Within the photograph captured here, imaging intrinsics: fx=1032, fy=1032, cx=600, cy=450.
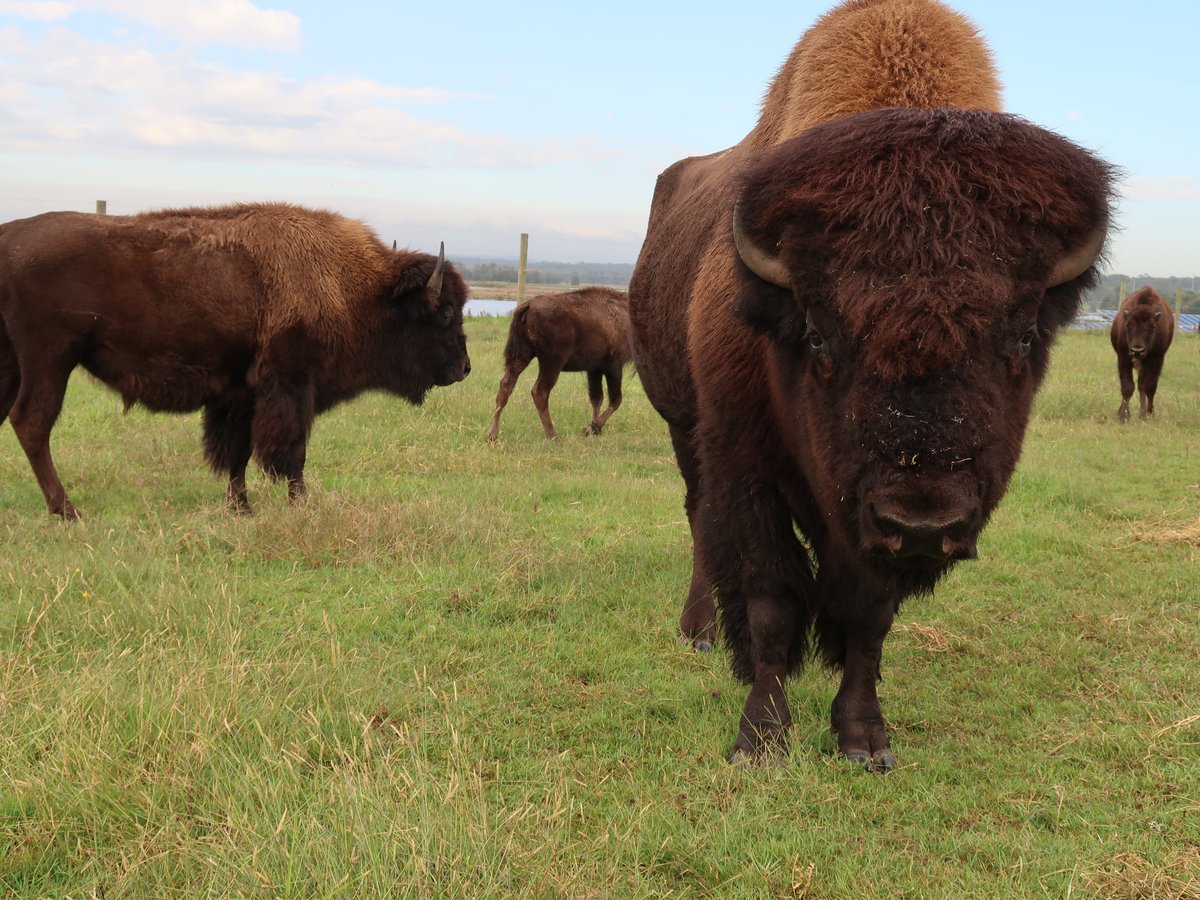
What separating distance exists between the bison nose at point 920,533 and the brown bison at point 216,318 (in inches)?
203

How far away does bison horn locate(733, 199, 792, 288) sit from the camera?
2916 millimetres

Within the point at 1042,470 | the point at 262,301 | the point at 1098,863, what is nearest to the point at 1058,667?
the point at 1098,863

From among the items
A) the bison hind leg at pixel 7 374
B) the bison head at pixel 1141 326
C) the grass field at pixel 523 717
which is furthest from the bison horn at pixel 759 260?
the bison head at pixel 1141 326

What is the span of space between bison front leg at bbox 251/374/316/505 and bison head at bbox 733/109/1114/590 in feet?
16.7

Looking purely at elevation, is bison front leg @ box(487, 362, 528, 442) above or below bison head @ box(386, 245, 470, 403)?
below

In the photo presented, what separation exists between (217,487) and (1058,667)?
598cm

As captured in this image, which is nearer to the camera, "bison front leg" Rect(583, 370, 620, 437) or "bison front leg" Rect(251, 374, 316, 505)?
"bison front leg" Rect(251, 374, 316, 505)

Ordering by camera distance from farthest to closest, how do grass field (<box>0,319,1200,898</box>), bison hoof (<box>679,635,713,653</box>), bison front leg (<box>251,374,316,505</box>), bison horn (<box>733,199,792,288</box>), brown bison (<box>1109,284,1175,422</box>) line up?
1. brown bison (<box>1109,284,1175,422</box>)
2. bison front leg (<box>251,374,316,505</box>)
3. bison hoof (<box>679,635,713,653</box>)
4. bison horn (<box>733,199,792,288</box>)
5. grass field (<box>0,319,1200,898</box>)

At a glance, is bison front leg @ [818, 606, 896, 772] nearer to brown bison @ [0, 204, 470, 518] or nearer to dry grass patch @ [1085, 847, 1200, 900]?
dry grass patch @ [1085, 847, 1200, 900]

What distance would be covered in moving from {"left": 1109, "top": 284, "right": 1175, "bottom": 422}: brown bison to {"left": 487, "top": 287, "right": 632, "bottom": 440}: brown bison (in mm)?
6605

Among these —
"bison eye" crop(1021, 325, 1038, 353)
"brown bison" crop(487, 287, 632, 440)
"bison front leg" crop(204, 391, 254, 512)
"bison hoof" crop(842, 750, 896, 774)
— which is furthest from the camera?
"brown bison" crop(487, 287, 632, 440)

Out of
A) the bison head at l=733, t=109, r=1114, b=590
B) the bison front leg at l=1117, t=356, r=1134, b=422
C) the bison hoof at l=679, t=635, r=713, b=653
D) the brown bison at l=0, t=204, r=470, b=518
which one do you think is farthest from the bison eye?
the bison front leg at l=1117, t=356, r=1134, b=422

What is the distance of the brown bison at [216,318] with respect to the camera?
22.3 feet

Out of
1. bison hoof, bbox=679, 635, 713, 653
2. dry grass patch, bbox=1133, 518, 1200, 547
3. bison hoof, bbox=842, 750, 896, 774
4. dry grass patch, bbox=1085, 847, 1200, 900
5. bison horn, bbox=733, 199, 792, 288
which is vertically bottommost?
bison hoof, bbox=679, 635, 713, 653
